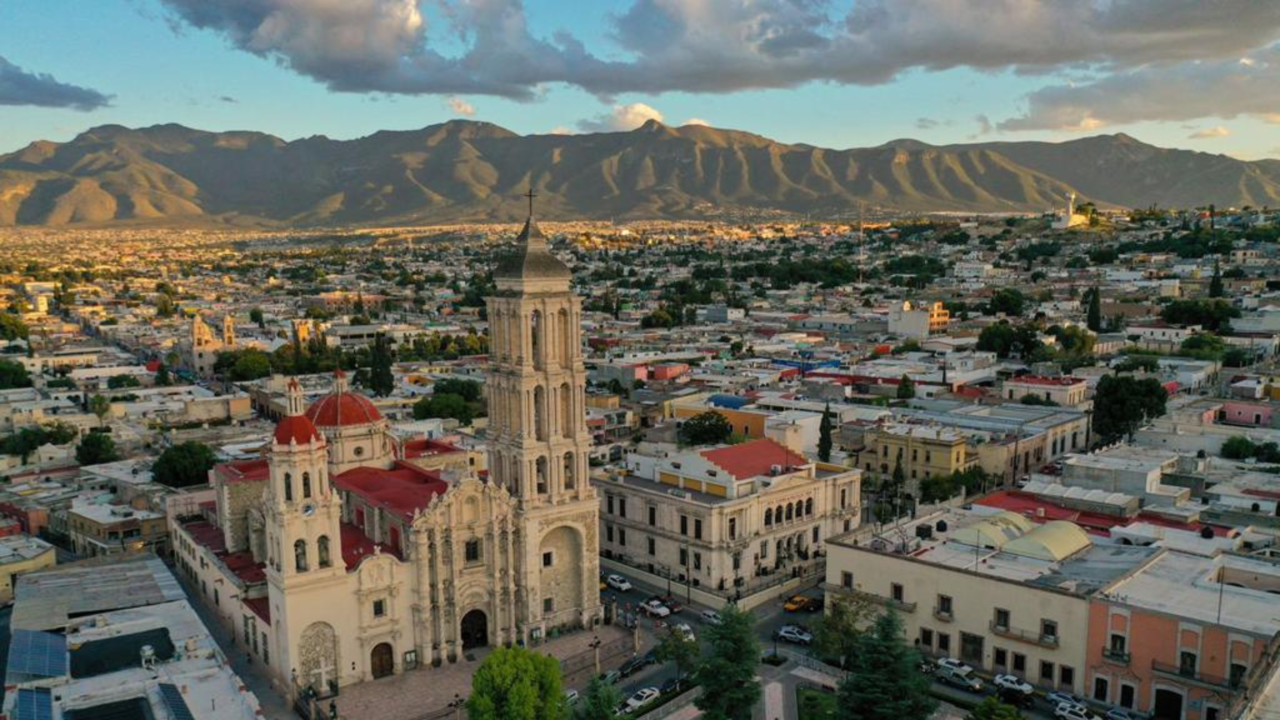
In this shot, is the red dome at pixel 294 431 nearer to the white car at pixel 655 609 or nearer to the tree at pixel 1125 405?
the white car at pixel 655 609

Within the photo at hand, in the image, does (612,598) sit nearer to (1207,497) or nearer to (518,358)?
(518,358)

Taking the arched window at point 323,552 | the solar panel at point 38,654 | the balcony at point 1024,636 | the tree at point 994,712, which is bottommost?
the balcony at point 1024,636

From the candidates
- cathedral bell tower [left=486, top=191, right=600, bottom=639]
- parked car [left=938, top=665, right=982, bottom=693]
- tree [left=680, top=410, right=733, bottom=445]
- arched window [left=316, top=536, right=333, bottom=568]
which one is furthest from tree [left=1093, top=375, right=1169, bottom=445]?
arched window [left=316, top=536, right=333, bottom=568]

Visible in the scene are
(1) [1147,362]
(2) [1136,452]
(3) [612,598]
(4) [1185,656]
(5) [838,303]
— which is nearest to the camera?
(4) [1185,656]

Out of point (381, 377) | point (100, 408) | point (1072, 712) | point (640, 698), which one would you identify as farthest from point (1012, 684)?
point (100, 408)

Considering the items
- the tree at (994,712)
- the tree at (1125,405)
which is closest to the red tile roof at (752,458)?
the tree at (994,712)

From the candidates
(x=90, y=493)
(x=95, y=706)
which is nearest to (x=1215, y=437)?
(x=95, y=706)
